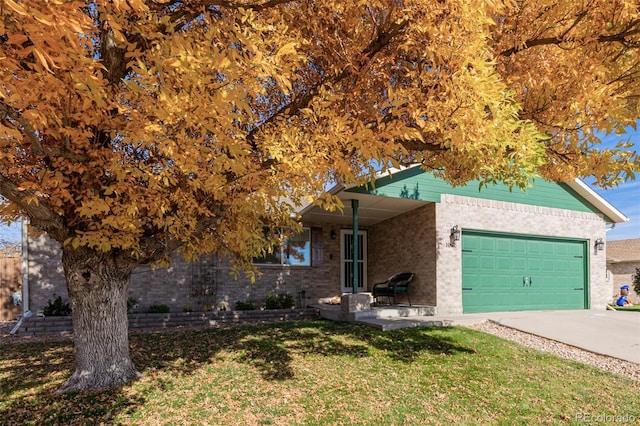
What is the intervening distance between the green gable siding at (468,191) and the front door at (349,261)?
3663 millimetres

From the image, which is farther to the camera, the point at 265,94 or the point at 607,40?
the point at 607,40

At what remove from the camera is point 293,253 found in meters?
13.2

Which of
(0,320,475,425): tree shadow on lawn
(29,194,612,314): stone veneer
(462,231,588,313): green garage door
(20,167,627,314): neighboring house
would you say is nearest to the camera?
(0,320,475,425): tree shadow on lawn

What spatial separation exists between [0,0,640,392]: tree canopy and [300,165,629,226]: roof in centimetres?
431

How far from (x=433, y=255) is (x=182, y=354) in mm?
7334

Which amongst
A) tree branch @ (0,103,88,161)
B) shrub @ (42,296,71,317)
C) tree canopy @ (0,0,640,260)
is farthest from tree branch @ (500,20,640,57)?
shrub @ (42,296,71,317)

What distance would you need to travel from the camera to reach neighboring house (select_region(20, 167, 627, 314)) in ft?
36.8

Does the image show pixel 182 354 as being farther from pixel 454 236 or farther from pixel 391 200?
pixel 454 236

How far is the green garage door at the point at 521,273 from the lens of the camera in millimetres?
11984

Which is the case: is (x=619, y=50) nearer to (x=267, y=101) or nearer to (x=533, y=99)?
(x=533, y=99)

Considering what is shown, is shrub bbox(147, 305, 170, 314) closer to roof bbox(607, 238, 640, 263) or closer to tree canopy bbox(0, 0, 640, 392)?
tree canopy bbox(0, 0, 640, 392)

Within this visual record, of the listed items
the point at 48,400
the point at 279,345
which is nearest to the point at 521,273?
the point at 279,345

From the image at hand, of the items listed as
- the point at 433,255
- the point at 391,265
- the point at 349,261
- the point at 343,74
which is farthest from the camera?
the point at 349,261

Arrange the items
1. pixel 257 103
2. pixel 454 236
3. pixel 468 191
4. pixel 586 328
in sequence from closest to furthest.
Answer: pixel 257 103 < pixel 586 328 < pixel 454 236 < pixel 468 191
